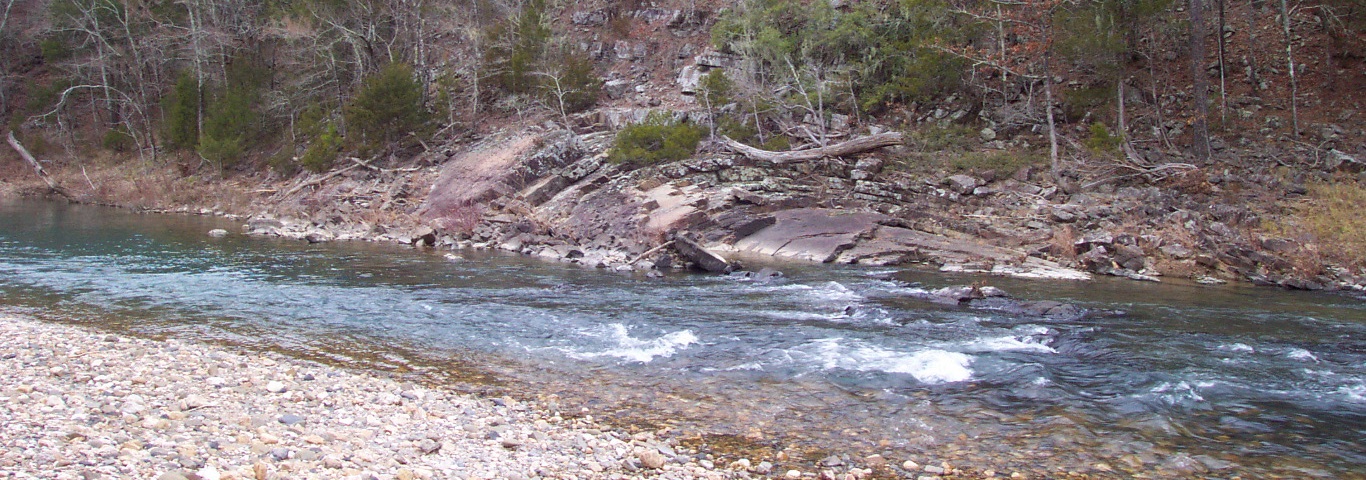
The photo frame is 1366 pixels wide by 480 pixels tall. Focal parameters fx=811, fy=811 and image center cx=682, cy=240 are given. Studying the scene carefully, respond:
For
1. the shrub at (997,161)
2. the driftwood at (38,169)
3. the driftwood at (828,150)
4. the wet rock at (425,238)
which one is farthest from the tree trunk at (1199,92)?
the driftwood at (38,169)

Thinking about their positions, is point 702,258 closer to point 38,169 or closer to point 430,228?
point 430,228

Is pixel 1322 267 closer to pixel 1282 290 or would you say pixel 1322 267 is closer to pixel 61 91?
pixel 1282 290

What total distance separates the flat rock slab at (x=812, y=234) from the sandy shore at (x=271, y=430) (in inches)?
522

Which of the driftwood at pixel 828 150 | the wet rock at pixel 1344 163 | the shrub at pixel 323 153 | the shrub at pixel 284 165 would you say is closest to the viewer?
the wet rock at pixel 1344 163

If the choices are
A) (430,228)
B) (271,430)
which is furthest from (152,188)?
(271,430)

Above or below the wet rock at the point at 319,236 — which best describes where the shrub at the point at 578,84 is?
above

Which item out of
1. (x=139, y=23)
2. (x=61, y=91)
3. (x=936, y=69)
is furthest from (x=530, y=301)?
(x=61, y=91)

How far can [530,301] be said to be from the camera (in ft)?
46.9

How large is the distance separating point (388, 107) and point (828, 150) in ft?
64.6

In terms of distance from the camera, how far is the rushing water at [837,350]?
7.19 meters

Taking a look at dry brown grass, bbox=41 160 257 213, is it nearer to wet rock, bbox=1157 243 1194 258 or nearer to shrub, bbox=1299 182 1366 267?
wet rock, bbox=1157 243 1194 258

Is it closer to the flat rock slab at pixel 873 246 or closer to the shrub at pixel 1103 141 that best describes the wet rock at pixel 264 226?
the flat rock slab at pixel 873 246

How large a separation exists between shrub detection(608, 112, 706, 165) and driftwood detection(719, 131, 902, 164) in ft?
5.36

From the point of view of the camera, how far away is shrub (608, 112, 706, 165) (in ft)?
91.3
